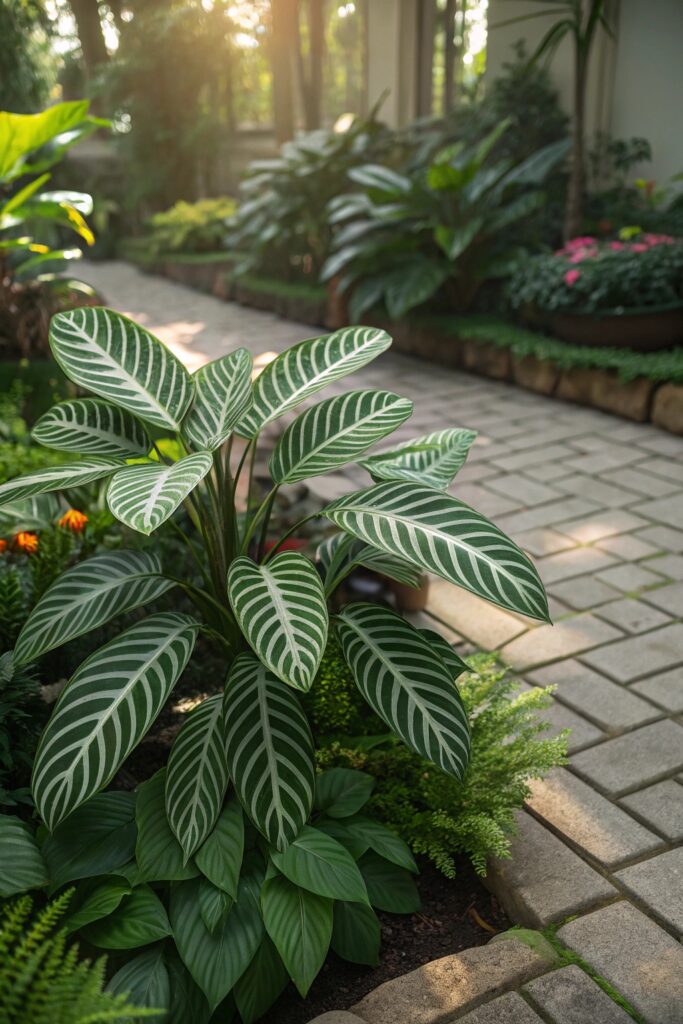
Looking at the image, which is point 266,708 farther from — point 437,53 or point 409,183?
point 437,53

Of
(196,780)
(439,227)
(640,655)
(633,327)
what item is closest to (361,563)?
(196,780)

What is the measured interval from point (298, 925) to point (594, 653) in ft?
4.68

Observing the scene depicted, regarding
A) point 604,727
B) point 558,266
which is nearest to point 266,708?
point 604,727

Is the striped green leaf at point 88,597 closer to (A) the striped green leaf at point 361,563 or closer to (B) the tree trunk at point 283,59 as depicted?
(A) the striped green leaf at point 361,563

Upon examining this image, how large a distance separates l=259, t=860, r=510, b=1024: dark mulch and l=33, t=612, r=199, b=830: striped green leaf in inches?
22.1

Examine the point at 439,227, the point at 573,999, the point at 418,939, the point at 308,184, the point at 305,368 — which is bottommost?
the point at 418,939

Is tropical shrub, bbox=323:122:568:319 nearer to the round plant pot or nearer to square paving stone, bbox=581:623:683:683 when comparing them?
the round plant pot

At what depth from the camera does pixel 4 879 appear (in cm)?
144

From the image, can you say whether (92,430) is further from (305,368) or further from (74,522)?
(74,522)

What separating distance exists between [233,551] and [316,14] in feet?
32.0

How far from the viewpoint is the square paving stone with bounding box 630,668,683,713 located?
2357 millimetres

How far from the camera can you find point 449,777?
1.83 m

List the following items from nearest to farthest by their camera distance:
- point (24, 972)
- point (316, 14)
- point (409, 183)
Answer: point (24, 972), point (409, 183), point (316, 14)

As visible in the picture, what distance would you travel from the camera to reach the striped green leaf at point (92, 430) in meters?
1.75
